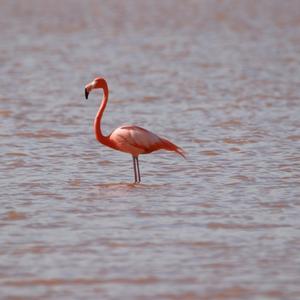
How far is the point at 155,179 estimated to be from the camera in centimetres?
1111

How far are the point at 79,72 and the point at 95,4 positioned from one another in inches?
805

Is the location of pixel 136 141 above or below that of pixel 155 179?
above

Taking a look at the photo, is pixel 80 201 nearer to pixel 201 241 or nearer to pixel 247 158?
pixel 201 241

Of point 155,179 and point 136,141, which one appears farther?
point 155,179

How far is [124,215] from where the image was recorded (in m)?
9.31

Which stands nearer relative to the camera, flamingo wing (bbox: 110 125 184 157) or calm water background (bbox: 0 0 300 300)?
calm water background (bbox: 0 0 300 300)

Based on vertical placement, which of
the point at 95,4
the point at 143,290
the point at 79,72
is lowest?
the point at 143,290

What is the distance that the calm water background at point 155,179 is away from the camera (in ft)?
24.5

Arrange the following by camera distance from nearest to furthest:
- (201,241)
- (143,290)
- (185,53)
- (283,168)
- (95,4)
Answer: (143,290) → (201,241) → (283,168) → (185,53) → (95,4)

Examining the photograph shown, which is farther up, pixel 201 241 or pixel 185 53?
pixel 185 53

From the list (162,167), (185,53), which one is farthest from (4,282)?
(185,53)

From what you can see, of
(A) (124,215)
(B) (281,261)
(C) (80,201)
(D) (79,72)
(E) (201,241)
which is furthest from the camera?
(D) (79,72)

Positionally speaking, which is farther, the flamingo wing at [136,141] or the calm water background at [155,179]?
the flamingo wing at [136,141]

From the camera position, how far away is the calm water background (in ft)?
24.5
